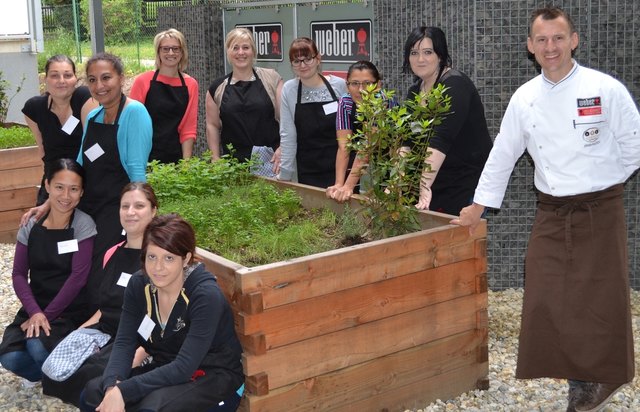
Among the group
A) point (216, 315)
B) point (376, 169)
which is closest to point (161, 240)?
point (216, 315)

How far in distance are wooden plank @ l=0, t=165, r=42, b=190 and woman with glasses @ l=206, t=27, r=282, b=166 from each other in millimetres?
2574

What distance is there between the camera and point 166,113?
253 inches

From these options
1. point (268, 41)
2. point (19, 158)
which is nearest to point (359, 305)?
point (19, 158)

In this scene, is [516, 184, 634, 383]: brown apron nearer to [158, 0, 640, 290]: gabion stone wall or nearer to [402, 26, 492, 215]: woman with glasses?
[402, 26, 492, 215]: woman with glasses

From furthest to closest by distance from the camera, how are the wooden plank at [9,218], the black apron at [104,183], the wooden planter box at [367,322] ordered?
the wooden plank at [9,218]
the black apron at [104,183]
the wooden planter box at [367,322]

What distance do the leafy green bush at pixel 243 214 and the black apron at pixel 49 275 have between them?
63 centimetres

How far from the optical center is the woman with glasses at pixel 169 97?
20.8 feet

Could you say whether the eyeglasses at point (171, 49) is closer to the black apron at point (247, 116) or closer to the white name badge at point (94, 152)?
the black apron at point (247, 116)

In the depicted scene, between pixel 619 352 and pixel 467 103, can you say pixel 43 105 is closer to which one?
pixel 467 103

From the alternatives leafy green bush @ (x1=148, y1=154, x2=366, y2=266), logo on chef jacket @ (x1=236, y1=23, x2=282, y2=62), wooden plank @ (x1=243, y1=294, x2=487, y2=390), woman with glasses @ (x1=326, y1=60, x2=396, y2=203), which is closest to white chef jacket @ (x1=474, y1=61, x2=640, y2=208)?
wooden plank @ (x1=243, y1=294, x2=487, y2=390)

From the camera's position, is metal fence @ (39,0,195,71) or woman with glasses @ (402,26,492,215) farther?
metal fence @ (39,0,195,71)

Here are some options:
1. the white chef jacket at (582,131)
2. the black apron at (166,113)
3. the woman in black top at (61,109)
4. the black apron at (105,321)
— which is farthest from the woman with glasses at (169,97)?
the white chef jacket at (582,131)

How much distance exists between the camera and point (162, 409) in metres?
3.78

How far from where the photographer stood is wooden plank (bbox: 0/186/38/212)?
8.17m
